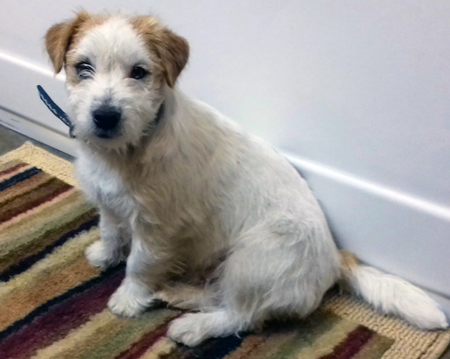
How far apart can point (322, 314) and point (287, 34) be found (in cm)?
94

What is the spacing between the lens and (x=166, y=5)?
1.63 metres

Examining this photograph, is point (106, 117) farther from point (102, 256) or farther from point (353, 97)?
point (353, 97)

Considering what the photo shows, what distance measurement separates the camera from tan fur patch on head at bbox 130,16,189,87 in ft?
3.58

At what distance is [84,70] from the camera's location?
3.63ft

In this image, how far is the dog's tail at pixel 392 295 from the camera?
140 centimetres

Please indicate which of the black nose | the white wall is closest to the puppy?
the black nose

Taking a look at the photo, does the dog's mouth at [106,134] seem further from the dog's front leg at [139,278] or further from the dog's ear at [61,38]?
the dog's front leg at [139,278]

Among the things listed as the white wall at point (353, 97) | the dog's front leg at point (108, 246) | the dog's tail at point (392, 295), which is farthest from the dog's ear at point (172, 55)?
the dog's tail at point (392, 295)

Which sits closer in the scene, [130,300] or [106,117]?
[106,117]

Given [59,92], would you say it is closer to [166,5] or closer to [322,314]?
[166,5]

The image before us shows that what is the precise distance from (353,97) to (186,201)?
63 centimetres

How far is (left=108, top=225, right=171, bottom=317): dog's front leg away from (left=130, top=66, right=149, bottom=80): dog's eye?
49 centimetres

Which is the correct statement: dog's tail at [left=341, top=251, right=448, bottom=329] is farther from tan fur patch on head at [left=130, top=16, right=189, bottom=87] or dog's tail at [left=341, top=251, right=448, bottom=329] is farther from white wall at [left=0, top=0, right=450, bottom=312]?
tan fur patch on head at [left=130, top=16, right=189, bottom=87]

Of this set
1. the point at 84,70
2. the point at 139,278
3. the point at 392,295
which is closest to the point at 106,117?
the point at 84,70
